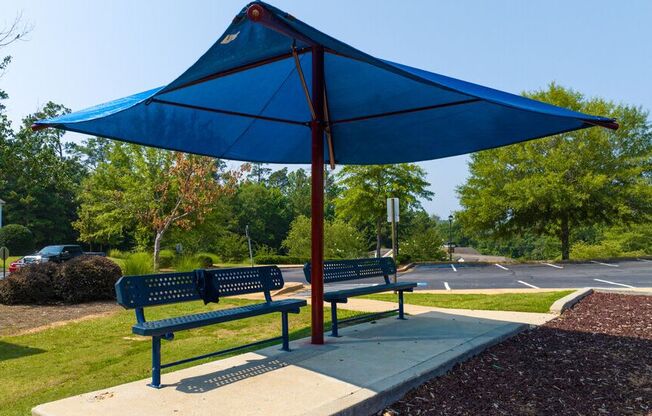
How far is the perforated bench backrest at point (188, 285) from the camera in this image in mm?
4180

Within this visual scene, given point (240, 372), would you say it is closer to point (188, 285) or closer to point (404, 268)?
point (188, 285)

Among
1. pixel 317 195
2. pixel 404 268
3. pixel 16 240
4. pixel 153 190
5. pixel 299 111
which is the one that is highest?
pixel 153 190

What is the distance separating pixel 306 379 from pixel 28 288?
360 inches

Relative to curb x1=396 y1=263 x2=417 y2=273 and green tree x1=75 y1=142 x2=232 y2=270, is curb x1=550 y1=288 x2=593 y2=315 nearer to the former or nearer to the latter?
curb x1=396 y1=263 x2=417 y2=273

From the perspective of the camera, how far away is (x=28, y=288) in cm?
1057

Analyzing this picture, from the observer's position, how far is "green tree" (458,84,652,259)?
2569 centimetres

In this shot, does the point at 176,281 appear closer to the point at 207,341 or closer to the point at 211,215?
the point at 207,341

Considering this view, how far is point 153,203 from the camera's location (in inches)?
904

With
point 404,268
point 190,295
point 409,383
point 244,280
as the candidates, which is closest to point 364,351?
point 409,383

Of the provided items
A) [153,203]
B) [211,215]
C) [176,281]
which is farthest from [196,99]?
[211,215]

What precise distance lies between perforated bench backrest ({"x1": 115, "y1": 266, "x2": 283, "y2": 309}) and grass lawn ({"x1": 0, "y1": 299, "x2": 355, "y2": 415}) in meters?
0.90

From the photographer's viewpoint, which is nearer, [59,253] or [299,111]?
[299,111]

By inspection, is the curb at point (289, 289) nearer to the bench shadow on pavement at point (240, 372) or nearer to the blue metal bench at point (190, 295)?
the blue metal bench at point (190, 295)

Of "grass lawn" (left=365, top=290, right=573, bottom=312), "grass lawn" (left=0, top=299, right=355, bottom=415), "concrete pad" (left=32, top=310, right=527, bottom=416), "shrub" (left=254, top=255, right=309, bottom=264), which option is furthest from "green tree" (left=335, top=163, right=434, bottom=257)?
"concrete pad" (left=32, top=310, right=527, bottom=416)
